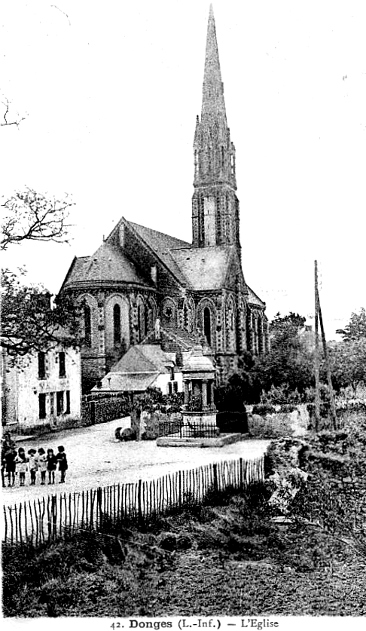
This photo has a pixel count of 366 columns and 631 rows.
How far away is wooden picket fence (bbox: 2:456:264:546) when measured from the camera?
727 cm

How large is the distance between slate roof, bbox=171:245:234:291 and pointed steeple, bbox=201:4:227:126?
8.86 m

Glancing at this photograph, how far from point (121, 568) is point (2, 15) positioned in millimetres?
5977

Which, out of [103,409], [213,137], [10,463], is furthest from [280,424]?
[10,463]

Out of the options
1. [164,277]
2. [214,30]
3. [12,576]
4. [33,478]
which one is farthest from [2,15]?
[164,277]

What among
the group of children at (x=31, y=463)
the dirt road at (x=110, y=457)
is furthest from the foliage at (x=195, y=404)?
the group of children at (x=31, y=463)

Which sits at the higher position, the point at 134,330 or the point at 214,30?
the point at 214,30

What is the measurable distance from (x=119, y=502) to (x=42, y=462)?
1089mm

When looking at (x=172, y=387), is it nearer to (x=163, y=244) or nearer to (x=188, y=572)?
(x=163, y=244)

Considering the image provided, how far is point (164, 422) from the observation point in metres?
13.0

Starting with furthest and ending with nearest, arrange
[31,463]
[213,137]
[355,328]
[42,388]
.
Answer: [213,137], [355,328], [42,388], [31,463]

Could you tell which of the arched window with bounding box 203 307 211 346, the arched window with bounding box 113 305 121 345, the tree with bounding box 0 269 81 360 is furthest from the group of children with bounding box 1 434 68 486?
the arched window with bounding box 203 307 211 346

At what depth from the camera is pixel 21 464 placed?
25.9 ft

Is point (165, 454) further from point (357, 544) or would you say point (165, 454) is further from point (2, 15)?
point (2, 15)

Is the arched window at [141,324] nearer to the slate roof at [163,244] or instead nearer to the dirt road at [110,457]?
the slate roof at [163,244]
